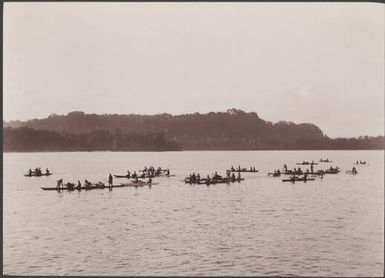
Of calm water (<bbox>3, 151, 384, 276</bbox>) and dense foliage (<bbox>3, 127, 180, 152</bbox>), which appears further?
dense foliage (<bbox>3, 127, 180, 152</bbox>)

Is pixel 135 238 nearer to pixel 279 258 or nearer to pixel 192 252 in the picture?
pixel 192 252

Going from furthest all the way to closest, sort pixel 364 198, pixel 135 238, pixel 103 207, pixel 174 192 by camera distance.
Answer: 1. pixel 174 192
2. pixel 364 198
3. pixel 103 207
4. pixel 135 238

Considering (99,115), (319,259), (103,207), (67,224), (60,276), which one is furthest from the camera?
(103,207)

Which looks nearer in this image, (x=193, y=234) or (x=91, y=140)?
(x=193, y=234)

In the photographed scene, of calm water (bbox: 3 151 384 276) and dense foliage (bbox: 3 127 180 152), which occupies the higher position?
dense foliage (bbox: 3 127 180 152)

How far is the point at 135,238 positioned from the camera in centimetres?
3064

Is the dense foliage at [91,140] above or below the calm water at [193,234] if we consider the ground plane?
above

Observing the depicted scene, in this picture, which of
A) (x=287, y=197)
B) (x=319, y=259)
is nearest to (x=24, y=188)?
(x=287, y=197)

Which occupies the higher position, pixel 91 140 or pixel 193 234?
pixel 91 140

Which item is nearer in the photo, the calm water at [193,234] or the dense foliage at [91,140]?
the calm water at [193,234]

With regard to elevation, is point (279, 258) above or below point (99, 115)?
below

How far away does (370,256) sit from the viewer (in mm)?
26562

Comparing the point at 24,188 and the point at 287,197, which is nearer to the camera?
the point at 287,197

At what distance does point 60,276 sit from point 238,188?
44638 mm
